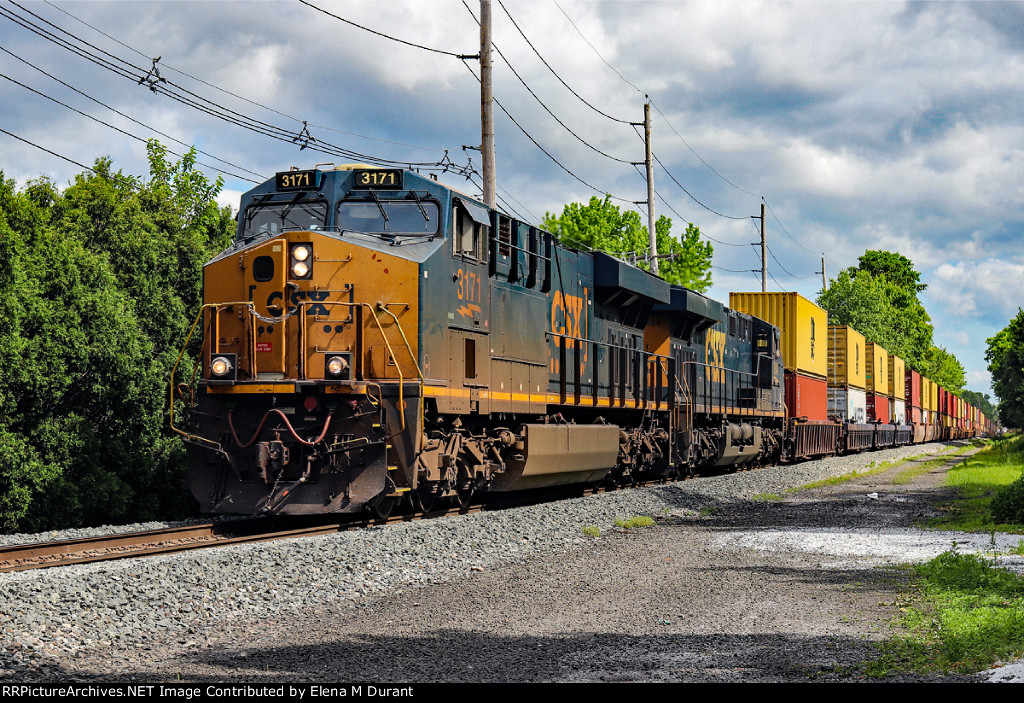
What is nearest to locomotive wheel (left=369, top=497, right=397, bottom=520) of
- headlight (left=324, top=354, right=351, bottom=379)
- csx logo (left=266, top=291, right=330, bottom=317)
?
headlight (left=324, top=354, right=351, bottom=379)

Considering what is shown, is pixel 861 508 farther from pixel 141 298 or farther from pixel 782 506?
pixel 141 298

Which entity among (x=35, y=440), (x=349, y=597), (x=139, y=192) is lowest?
(x=349, y=597)

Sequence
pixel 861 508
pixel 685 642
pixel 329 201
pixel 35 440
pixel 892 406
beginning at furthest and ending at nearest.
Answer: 1. pixel 892 406
2. pixel 861 508
3. pixel 35 440
4. pixel 329 201
5. pixel 685 642

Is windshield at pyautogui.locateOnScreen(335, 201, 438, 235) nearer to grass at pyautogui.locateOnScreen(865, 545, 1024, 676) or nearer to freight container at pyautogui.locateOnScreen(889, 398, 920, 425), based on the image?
grass at pyautogui.locateOnScreen(865, 545, 1024, 676)

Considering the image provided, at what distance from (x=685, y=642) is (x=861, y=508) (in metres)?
10.6

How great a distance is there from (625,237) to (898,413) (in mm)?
16207

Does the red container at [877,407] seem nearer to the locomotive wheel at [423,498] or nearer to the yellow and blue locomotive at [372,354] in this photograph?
the yellow and blue locomotive at [372,354]

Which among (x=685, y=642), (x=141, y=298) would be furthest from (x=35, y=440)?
(x=685, y=642)

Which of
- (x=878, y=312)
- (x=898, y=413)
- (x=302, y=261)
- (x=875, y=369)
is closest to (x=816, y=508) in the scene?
(x=302, y=261)

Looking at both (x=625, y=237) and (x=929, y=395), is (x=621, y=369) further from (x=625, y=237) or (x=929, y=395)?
(x=929, y=395)

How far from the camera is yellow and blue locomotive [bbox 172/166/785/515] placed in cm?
1150

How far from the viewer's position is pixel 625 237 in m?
50.7

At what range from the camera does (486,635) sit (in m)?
6.98
